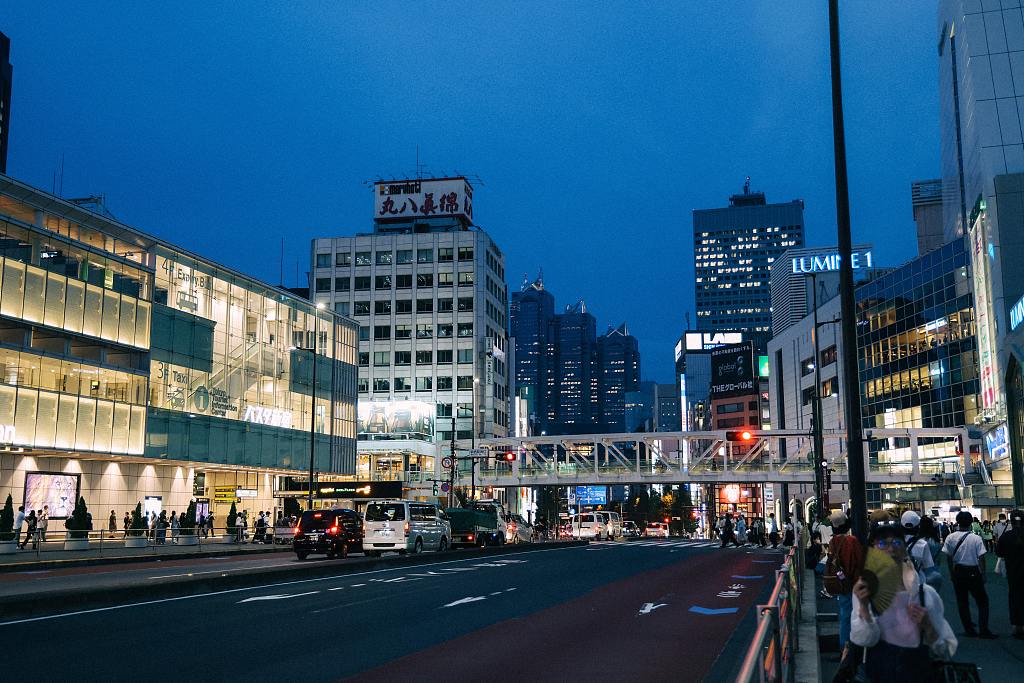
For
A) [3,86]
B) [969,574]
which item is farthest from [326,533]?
[3,86]

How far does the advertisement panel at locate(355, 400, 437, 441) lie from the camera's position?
100562mm

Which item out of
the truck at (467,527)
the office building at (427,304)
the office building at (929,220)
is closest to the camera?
the truck at (467,527)

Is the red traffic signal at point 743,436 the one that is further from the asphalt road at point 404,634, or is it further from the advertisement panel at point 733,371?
the advertisement panel at point 733,371

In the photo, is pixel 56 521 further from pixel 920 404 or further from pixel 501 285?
pixel 501 285

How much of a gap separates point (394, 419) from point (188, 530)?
55716 mm

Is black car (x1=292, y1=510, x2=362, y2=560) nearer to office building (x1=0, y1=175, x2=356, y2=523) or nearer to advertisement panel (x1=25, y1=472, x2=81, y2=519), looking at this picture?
office building (x1=0, y1=175, x2=356, y2=523)

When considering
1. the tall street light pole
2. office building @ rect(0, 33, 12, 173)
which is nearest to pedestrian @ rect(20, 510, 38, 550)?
the tall street light pole

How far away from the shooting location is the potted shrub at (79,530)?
3794 centimetres

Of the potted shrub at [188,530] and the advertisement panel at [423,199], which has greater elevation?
the advertisement panel at [423,199]

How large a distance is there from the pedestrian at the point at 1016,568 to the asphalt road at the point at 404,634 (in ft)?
12.6

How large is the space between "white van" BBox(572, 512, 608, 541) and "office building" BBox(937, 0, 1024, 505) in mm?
27495

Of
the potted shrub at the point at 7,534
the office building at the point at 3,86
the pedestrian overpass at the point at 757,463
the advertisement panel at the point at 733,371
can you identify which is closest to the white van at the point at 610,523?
the pedestrian overpass at the point at 757,463

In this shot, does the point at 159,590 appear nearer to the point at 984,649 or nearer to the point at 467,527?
the point at 984,649

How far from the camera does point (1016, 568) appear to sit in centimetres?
1361
